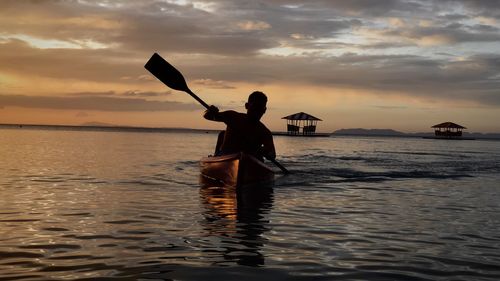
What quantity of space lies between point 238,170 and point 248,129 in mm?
1098

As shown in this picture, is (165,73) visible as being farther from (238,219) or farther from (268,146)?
(238,219)

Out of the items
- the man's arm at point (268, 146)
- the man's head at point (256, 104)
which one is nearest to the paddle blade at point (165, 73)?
the man's head at point (256, 104)

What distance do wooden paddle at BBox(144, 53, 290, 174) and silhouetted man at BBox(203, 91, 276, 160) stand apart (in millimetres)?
669

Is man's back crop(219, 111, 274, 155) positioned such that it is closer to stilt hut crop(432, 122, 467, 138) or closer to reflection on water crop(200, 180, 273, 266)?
reflection on water crop(200, 180, 273, 266)

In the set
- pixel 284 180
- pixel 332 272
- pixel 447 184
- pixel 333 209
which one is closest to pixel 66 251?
pixel 332 272

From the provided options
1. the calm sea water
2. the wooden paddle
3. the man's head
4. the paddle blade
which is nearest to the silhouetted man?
the man's head

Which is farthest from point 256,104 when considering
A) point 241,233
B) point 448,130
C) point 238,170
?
point 448,130

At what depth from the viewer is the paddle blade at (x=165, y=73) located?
469 inches

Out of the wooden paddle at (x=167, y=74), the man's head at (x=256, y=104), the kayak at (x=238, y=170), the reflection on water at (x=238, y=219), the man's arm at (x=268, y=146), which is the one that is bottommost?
the reflection on water at (x=238, y=219)

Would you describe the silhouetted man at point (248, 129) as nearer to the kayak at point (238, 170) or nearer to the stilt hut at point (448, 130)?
the kayak at point (238, 170)

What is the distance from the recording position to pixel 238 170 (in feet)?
35.8

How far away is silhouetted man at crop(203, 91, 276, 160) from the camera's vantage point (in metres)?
10.7

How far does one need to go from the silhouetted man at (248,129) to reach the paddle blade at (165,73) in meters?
1.93

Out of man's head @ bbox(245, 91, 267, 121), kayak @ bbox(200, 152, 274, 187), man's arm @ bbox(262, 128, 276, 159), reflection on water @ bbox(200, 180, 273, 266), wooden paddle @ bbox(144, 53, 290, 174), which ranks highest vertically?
wooden paddle @ bbox(144, 53, 290, 174)
